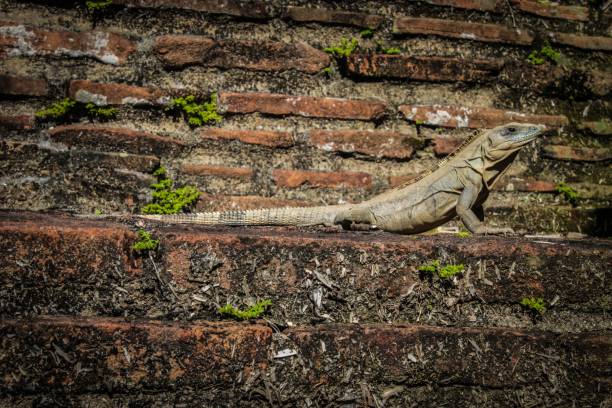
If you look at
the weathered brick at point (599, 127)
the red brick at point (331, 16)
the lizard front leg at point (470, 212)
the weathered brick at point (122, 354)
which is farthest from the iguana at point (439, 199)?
the weathered brick at point (122, 354)

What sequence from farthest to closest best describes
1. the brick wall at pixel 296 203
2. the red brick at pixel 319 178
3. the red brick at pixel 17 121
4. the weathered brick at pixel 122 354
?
the red brick at pixel 319 178 → the red brick at pixel 17 121 → the brick wall at pixel 296 203 → the weathered brick at pixel 122 354

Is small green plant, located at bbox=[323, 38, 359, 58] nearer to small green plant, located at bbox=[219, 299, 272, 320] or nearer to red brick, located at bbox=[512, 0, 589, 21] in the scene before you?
red brick, located at bbox=[512, 0, 589, 21]

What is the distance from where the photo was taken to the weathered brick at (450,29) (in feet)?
8.80

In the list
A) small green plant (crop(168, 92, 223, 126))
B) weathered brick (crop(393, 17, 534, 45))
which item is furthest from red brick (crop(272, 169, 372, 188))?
weathered brick (crop(393, 17, 534, 45))

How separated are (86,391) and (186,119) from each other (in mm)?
1422

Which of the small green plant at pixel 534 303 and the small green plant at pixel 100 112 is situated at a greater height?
the small green plant at pixel 100 112

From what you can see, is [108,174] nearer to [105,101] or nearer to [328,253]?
[105,101]

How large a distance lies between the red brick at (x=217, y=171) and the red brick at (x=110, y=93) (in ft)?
1.23

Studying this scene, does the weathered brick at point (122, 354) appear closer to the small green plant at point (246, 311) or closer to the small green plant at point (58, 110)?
the small green plant at point (246, 311)

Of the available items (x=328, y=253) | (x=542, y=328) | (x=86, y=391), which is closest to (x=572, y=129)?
(x=542, y=328)

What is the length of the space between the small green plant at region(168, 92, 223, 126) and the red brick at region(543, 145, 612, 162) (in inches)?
70.0

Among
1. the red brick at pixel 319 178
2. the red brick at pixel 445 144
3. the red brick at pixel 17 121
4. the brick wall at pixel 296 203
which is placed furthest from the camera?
the red brick at pixel 445 144

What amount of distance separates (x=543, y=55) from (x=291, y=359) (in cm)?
224

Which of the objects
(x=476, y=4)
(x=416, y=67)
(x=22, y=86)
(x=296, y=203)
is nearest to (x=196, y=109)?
(x=296, y=203)
